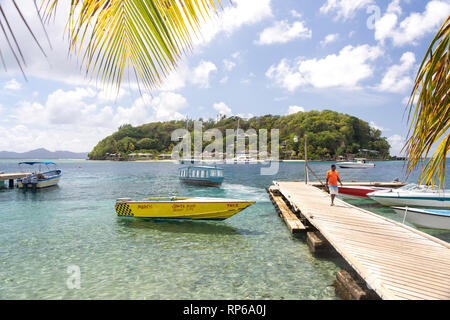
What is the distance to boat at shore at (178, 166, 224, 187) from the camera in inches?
1321

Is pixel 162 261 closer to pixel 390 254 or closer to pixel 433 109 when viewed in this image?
pixel 390 254

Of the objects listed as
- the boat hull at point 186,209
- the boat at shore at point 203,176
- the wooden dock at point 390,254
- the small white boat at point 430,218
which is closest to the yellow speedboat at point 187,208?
the boat hull at point 186,209

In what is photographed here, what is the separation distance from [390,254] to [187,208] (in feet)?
31.3

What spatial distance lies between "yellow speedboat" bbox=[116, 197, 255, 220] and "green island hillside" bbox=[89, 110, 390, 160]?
360ft

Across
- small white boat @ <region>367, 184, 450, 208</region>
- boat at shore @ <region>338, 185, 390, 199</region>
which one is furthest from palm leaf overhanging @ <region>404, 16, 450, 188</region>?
boat at shore @ <region>338, 185, 390, 199</region>

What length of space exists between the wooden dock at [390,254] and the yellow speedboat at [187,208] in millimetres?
4101

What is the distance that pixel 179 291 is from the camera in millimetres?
7438

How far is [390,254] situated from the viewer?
261 inches

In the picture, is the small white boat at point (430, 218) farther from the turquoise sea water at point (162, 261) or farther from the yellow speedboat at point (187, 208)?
the yellow speedboat at point (187, 208)

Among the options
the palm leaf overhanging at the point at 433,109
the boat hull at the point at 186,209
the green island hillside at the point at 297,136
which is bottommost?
the boat hull at the point at 186,209

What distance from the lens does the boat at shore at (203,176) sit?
3356cm

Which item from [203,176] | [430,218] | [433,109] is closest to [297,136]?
[203,176]
